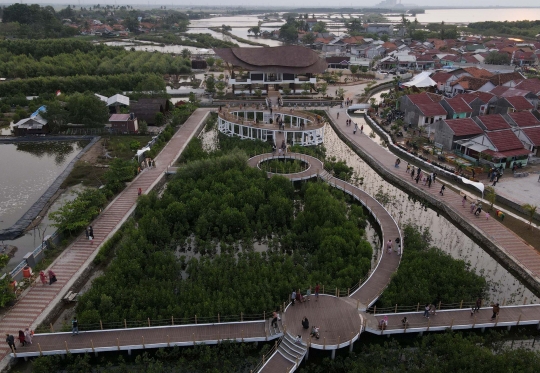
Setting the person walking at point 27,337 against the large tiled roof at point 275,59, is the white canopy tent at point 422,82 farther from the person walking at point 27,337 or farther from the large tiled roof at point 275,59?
the person walking at point 27,337

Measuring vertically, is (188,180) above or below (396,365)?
above

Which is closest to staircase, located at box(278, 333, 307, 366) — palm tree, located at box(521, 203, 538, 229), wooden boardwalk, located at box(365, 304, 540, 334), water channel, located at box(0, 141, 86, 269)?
wooden boardwalk, located at box(365, 304, 540, 334)

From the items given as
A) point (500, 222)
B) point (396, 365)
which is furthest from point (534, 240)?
point (396, 365)

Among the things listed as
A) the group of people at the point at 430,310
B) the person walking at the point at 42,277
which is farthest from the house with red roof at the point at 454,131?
the person walking at the point at 42,277

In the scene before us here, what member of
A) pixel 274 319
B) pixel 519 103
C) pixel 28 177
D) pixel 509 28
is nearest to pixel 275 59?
pixel 519 103

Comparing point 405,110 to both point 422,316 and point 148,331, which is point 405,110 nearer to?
point 422,316

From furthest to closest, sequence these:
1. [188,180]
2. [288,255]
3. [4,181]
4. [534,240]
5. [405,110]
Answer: [405,110] → [4,181] → [188,180] → [534,240] → [288,255]
